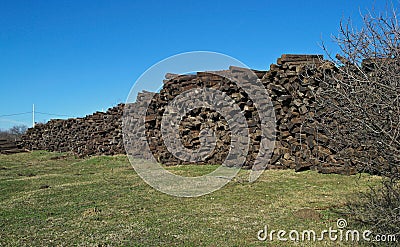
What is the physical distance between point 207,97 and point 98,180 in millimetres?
4014

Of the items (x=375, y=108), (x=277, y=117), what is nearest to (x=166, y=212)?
(x=375, y=108)

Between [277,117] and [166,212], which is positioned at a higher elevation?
[277,117]

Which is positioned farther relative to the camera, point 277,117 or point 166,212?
point 277,117

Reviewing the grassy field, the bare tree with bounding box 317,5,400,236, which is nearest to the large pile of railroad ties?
the grassy field

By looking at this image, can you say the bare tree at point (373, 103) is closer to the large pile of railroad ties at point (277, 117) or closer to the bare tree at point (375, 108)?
the bare tree at point (375, 108)

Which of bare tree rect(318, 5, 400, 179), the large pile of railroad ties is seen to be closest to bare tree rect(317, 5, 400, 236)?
bare tree rect(318, 5, 400, 179)

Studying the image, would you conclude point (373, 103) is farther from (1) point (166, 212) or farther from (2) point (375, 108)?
(1) point (166, 212)

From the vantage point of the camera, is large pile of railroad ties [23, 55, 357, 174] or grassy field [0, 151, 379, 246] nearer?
grassy field [0, 151, 379, 246]

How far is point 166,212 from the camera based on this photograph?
5207 millimetres

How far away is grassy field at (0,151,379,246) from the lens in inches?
161

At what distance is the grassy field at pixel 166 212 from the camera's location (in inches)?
161

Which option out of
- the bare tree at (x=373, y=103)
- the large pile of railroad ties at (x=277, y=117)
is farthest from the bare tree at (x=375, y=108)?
the large pile of railroad ties at (x=277, y=117)

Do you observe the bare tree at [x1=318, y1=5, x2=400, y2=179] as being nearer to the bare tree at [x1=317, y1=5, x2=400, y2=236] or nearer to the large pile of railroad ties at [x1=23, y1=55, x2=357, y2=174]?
the bare tree at [x1=317, y1=5, x2=400, y2=236]

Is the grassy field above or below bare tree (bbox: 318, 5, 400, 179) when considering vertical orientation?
below
